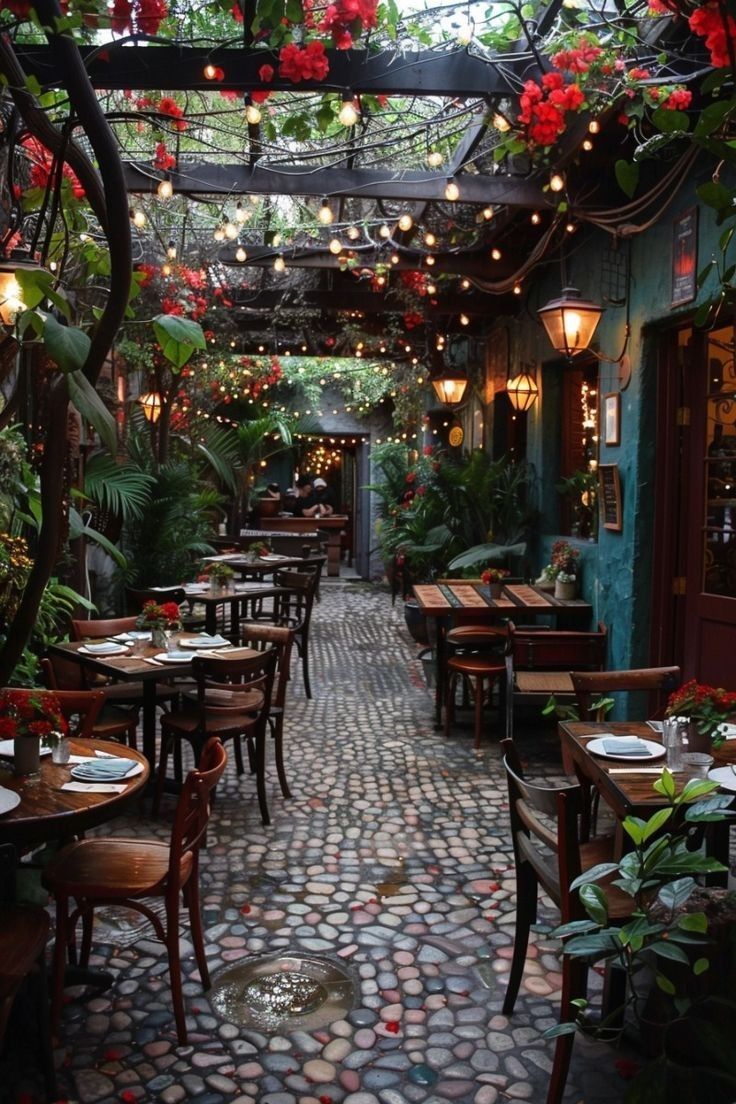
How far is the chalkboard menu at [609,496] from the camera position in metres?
5.90

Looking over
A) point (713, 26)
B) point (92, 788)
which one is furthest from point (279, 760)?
point (713, 26)

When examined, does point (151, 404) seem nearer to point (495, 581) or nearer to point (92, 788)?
point (495, 581)

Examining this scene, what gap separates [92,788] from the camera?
2820 mm

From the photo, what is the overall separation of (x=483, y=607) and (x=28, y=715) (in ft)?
12.6

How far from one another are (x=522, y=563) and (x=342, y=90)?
523 cm

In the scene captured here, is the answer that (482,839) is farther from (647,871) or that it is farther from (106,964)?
(647,871)

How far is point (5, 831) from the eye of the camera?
2541mm

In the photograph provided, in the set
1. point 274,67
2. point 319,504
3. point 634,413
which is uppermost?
point 274,67

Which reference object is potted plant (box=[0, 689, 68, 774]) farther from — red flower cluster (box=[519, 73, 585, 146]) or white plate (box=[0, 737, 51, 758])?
red flower cluster (box=[519, 73, 585, 146])

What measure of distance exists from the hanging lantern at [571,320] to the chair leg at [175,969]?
385 centimetres

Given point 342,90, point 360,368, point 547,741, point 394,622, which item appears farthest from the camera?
point 360,368

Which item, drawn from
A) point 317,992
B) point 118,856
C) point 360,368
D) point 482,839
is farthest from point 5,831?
point 360,368

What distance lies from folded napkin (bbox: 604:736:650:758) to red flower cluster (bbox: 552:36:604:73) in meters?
3.06

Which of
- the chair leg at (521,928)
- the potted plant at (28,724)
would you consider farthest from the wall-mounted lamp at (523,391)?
the potted plant at (28,724)
